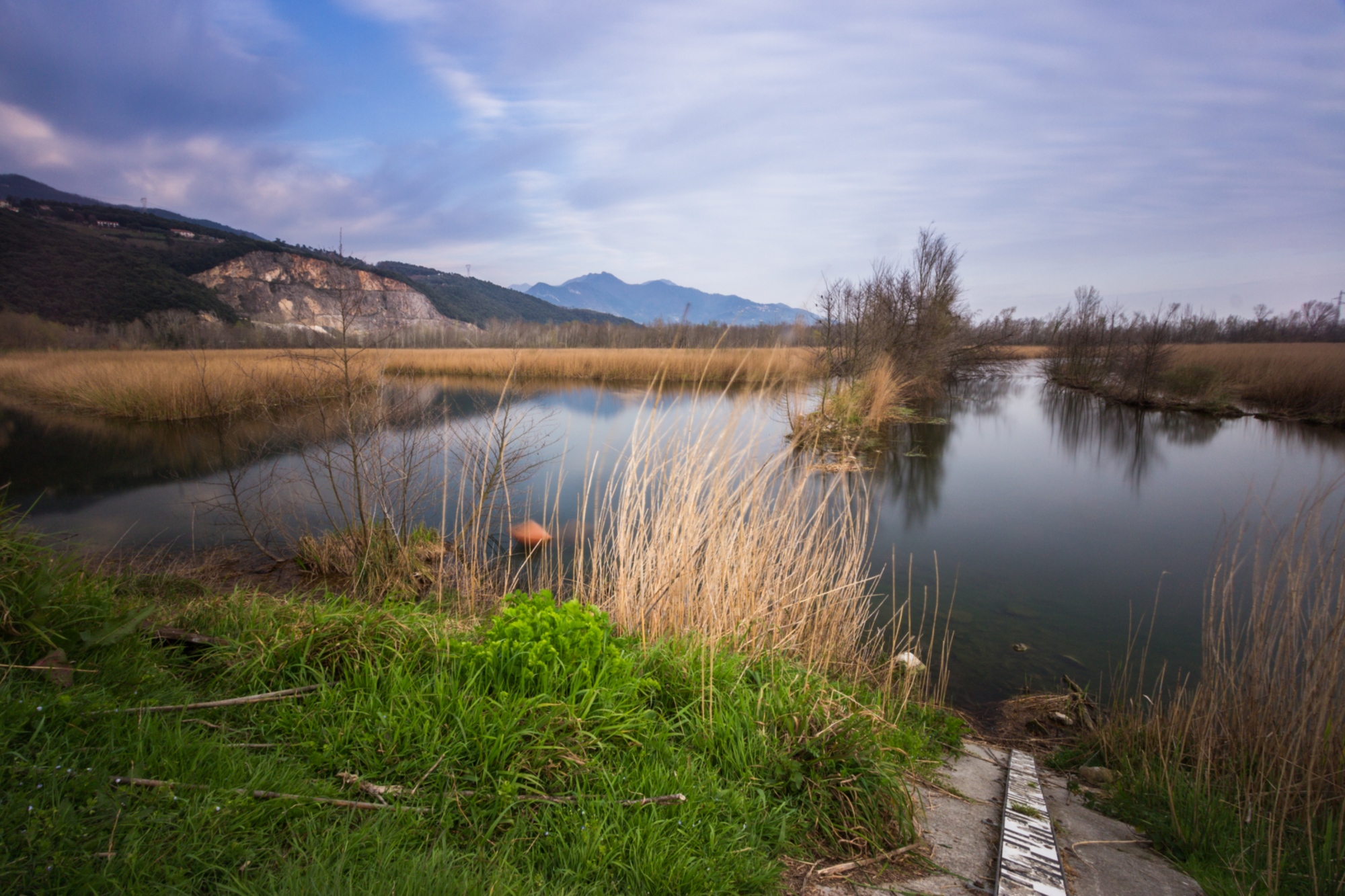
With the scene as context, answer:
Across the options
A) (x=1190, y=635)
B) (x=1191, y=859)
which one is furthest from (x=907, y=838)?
(x=1190, y=635)

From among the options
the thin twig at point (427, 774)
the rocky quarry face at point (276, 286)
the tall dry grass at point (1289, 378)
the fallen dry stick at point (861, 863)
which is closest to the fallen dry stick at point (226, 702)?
the thin twig at point (427, 774)

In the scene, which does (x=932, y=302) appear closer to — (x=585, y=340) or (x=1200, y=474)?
(x=1200, y=474)

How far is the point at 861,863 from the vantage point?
1.99m

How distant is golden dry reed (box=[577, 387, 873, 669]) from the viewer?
10.9ft

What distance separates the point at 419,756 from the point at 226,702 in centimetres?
70

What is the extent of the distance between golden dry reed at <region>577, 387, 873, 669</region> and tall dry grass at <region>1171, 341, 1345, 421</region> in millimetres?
18805

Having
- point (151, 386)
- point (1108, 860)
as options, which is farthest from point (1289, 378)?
point (151, 386)

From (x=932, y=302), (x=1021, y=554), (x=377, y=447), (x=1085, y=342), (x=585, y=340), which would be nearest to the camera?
(x=377, y=447)

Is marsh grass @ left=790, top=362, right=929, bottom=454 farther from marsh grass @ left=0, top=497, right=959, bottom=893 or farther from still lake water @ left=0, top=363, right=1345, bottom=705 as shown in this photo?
marsh grass @ left=0, top=497, right=959, bottom=893

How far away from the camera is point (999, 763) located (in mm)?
3090

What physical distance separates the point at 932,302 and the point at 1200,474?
11634 millimetres

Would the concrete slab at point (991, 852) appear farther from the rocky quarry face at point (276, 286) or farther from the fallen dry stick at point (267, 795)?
the rocky quarry face at point (276, 286)

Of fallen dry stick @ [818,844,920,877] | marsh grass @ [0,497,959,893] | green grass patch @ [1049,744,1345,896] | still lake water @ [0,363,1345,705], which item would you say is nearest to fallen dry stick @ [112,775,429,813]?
marsh grass @ [0,497,959,893]

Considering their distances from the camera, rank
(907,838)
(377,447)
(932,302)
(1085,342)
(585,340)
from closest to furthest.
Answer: (907,838), (377,447), (932,302), (1085,342), (585,340)
